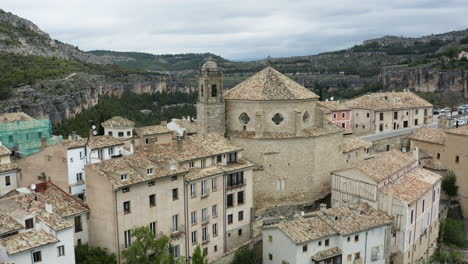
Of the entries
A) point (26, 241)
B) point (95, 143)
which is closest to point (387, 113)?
point (95, 143)

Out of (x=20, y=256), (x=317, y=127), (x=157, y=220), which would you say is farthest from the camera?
(x=317, y=127)

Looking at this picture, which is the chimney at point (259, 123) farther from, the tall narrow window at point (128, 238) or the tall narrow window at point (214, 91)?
the tall narrow window at point (128, 238)

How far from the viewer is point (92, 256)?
28.7m

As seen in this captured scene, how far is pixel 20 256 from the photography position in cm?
2391

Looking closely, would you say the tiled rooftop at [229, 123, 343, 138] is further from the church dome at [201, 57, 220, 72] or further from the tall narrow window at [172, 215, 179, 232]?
the tall narrow window at [172, 215, 179, 232]

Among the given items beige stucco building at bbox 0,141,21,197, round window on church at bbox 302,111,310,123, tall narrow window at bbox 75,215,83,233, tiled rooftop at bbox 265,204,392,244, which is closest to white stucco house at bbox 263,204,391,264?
tiled rooftop at bbox 265,204,392,244

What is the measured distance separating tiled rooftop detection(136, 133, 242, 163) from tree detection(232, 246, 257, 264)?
7936mm

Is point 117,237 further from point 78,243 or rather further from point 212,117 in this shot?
point 212,117

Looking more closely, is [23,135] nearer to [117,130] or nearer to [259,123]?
[117,130]

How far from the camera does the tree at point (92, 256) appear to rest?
28.3 metres

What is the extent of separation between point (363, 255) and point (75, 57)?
A: 467ft

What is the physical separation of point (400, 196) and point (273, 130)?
41.5ft

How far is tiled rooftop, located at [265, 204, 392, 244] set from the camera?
33.3 meters

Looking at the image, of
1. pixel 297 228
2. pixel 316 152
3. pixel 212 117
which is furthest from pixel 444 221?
pixel 212 117
